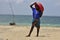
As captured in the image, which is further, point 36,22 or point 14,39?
point 36,22

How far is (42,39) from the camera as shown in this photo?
13.0 metres

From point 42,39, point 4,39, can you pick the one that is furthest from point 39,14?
point 4,39

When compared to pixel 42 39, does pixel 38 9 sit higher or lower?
higher

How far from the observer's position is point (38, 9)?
45.0 feet

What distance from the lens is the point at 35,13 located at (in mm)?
13766

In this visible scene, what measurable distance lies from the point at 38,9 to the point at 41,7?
0.20 m

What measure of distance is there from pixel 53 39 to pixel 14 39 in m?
1.95

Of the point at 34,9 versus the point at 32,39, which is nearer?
the point at 32,39

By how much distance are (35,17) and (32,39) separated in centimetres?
143

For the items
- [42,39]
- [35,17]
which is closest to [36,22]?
[35,17]

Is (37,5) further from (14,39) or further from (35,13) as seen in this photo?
(14,39)

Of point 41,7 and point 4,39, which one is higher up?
point 41,7

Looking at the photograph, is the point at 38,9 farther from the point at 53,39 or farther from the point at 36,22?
the point at 53,39

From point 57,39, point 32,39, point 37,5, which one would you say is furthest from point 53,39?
point 37,5
